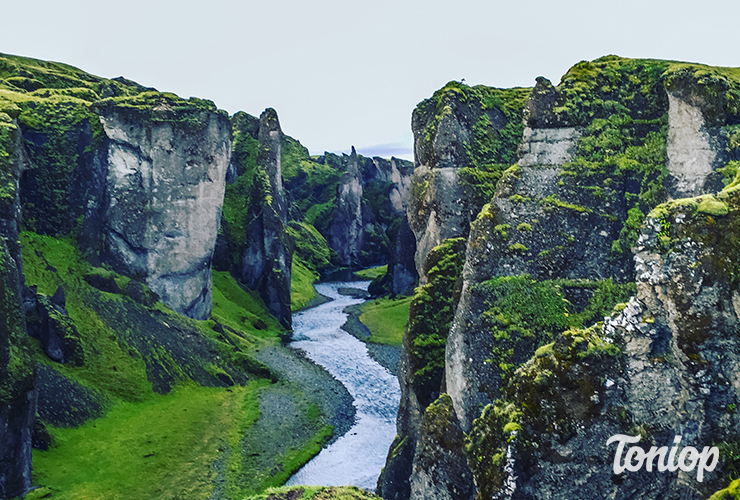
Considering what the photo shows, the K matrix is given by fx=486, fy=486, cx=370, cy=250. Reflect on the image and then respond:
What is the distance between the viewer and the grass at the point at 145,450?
112ft

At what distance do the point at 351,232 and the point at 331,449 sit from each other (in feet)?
423

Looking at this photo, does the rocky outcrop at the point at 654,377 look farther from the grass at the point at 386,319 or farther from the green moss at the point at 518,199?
the grass at the point at 386,319

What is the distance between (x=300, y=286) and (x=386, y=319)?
114 ft

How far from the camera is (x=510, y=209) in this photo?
26141mm

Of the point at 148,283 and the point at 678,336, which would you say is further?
the point at 148,283

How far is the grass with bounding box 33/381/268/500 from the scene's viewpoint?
34125 millimetres

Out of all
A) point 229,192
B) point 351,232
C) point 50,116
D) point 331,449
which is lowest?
point 331,449

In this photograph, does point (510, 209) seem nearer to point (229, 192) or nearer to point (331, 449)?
point (331, 449)

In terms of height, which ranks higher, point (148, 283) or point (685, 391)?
point (685, 391)

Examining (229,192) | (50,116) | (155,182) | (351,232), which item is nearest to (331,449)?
(155,182)

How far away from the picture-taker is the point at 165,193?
215 feet

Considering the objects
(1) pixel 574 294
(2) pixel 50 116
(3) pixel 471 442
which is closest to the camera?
(3) pixel 471 442

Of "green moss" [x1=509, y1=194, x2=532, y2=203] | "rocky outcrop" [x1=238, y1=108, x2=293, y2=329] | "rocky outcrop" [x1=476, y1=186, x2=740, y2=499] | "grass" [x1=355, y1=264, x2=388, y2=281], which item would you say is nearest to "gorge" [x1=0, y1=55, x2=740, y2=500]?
"rocky outcrop" [x1=476, y1=186, x2=740, y2=499]

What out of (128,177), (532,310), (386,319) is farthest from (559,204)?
(386,319)
